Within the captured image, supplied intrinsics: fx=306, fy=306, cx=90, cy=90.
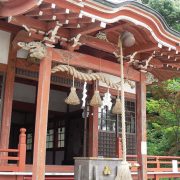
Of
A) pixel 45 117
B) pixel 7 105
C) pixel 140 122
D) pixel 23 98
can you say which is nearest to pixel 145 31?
pixel 140 122

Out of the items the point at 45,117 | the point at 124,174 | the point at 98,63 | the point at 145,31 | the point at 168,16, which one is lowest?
the point at 124,174

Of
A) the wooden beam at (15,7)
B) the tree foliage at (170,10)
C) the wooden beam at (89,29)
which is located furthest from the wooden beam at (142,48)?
the tree foliage at (170,10)

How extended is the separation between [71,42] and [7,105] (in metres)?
1.91

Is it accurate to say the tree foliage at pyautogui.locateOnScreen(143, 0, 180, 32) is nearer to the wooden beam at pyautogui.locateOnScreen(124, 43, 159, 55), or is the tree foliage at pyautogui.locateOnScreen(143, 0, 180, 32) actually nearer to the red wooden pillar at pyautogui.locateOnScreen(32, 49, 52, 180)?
the wooden beam at pyautogui.locateOnScreen(124, 43, 159, 55)

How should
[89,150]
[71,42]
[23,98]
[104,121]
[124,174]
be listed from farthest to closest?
[23,98], [104,121], [89,150], [71,42], [124,174]

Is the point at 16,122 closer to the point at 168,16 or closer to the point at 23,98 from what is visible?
the point at 23,98

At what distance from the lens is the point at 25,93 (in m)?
11.3

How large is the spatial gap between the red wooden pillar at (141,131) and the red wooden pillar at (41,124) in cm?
241

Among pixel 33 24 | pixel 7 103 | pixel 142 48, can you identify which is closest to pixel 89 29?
pixel 33 24

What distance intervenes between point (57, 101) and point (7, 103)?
522cm

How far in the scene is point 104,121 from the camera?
28.4 ft

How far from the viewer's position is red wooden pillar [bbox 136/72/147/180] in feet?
21.7

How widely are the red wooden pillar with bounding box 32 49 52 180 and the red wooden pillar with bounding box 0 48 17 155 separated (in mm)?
1350

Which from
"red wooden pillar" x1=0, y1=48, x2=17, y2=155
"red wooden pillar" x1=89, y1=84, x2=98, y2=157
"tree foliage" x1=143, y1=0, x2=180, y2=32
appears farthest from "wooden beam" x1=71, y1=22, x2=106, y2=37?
"tree foliage" x1=143, y1=0, x2=180, y2=32
